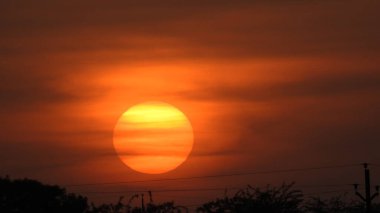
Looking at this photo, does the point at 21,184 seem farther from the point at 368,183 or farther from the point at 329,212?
the point at 368,183

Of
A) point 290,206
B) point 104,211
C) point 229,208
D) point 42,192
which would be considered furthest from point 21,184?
point 290,206

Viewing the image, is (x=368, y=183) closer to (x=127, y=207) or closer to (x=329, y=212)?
(x=329, y=212)

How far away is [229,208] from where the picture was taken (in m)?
77.8

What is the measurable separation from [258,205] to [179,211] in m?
23.7

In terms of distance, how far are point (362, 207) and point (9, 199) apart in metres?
35.7

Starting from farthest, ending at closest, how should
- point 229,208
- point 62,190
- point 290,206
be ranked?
point 62,190
point 229,208
point 290,206

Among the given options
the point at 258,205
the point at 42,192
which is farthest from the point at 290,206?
the point at 42,192

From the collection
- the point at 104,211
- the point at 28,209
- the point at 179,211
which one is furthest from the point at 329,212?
the point at 28,209

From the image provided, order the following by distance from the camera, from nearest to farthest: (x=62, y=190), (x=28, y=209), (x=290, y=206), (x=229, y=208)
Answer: (x=290, y=206) < (x=229, y=208) < (x=28, y=209) < (x=62, y=190)

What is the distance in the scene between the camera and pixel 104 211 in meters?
95.8

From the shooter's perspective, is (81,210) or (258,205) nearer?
(258,205)

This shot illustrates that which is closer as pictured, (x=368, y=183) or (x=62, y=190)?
(x=368, y=183)

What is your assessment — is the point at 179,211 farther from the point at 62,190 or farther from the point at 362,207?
the point at 362,207

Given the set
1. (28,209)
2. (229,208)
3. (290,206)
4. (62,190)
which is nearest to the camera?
(290,206)
